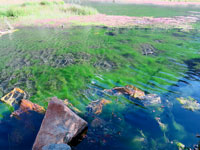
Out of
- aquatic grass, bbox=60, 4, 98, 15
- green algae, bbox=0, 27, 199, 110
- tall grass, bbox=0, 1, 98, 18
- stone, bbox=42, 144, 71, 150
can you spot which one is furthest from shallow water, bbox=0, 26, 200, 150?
aquatic grass, bbox=60, 4, 98, 15

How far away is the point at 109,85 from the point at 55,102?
3.94 metres

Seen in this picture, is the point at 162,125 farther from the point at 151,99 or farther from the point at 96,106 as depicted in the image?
the point at 96,106

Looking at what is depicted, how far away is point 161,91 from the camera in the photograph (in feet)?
26.7

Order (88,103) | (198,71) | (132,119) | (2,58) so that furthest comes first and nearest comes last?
(2,58) < (198,71) < (88,103) < (132,119)

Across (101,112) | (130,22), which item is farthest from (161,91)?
(130,22)

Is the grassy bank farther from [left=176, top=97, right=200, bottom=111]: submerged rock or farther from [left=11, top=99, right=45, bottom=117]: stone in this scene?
[left=176, top=97, right=200, bottom=111]: submerged rock

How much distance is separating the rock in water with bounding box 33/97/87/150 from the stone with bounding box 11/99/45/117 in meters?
1.43

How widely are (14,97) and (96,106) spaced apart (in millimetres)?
4099

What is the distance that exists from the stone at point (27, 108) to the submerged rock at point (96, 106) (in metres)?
2.02

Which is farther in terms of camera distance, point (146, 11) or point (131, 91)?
point (146, 11)

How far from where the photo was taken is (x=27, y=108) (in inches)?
268

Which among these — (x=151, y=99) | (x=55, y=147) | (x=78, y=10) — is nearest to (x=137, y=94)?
(x=151, y=99)

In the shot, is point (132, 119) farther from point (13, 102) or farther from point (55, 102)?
point (13, 102)

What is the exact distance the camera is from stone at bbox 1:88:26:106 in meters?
7.35
